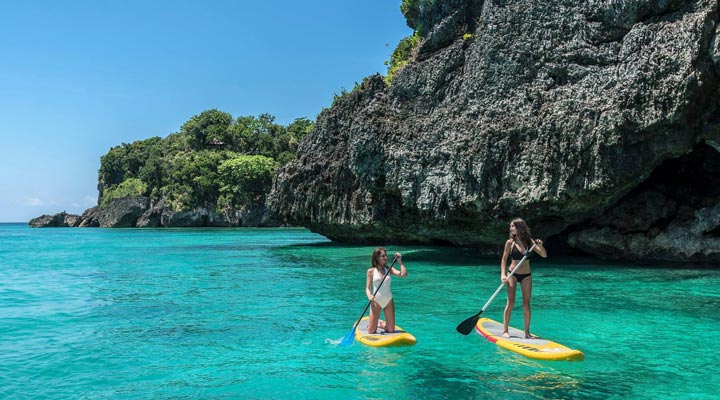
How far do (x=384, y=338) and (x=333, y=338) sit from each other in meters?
1.44

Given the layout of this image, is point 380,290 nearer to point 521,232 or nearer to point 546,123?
point 521,232

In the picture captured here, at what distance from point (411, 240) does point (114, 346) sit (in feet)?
87.6

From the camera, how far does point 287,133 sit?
87312mm

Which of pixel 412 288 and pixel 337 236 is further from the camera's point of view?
pixel 337 236

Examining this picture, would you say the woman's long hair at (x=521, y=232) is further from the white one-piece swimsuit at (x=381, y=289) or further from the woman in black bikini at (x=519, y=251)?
the white one-piece swimsuit at (x=381, y=289)

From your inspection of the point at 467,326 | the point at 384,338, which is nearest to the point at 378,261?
the point at 384,338

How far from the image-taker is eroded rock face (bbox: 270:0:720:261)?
1869cm

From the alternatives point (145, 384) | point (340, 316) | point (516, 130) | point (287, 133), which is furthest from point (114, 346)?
point (287, 133)

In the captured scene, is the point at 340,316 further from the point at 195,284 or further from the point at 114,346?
the point at 195,284

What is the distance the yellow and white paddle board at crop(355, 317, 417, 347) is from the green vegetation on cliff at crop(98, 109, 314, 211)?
69.1 m

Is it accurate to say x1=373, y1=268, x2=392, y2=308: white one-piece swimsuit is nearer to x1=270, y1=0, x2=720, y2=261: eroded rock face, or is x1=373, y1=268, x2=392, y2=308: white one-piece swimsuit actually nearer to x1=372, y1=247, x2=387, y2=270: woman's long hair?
x1=372, y1=247, x2=387, y2=270: woman's long hair

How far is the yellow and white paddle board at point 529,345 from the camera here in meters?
8.48

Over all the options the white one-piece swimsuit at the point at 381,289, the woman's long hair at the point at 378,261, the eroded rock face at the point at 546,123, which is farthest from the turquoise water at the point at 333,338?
the eroded rock face at the point at 546,123

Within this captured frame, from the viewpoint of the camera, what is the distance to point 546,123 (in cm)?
2097
